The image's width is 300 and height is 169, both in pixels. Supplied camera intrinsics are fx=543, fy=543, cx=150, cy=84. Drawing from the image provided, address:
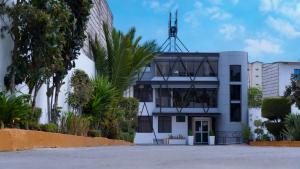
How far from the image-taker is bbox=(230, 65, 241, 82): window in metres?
50.7

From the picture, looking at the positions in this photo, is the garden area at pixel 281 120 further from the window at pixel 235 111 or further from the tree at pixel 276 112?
the window at pixel 235 111

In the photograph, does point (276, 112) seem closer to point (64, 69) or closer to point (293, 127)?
point (293, 127)

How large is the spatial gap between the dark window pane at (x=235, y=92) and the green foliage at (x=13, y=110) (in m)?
38.9

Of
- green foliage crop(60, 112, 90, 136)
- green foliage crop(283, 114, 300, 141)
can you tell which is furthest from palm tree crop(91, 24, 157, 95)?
green foliage crop(283, 114, 300, 141)

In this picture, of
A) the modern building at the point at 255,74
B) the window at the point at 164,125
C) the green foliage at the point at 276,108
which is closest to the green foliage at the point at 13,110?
the green foliage at the point at 276,108

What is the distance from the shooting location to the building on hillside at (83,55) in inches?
532

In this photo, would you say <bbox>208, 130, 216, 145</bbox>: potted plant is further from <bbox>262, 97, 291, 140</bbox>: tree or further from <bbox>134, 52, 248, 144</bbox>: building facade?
<bbox>262, 97, 291, 140</bbox>: tree

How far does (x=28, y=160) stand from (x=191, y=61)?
43.6 m

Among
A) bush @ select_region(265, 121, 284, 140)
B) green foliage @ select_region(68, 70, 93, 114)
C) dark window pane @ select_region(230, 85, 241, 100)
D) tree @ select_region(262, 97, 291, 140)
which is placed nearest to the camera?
green foliage @ select_region(68, 70, 93, 114)

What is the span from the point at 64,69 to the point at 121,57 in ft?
32.4

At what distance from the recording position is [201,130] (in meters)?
52.2

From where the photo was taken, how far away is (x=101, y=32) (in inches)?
1209

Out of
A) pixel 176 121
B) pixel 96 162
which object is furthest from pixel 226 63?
pixel 96 162

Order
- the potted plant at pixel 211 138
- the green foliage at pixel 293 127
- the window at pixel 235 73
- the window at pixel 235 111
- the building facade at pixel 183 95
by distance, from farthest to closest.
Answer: the building facade at pixel 183 95
the window at pixel 235 73
the window at pixel 235 111
the potted plant at pixel 211 138
the green foliage at pixel 293 127
